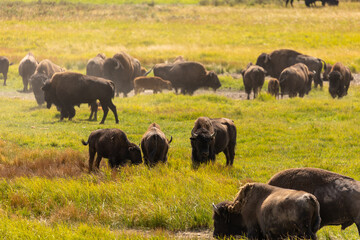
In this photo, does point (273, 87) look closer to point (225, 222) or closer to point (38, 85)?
point (38, 85)

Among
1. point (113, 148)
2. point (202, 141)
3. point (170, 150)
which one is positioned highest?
point (202, 141)

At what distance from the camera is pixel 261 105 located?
1939 centimetres

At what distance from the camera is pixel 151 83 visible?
80.2 feet

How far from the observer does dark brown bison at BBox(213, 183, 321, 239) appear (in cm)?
588

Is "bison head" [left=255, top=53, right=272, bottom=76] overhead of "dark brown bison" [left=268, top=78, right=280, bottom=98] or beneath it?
overhead

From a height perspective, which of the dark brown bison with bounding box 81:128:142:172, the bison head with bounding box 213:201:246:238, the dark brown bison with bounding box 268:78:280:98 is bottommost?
the dark brown bison with bounding box 268:78:280:98

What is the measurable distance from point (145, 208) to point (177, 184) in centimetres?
89

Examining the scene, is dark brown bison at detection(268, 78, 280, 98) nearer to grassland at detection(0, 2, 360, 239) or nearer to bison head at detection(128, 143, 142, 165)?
grassland at detection(0, 2, 360, 239)

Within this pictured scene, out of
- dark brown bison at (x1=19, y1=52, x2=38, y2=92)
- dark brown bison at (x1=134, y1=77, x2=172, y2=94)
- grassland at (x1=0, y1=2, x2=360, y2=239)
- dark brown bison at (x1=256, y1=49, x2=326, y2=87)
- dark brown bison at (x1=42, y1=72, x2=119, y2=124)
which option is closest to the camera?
grassland at (x1=0, y1=2, x2=360, y2=239)

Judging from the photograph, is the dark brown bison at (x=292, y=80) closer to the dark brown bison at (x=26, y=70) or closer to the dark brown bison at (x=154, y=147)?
the dark brown bison at (x=154, y=147)

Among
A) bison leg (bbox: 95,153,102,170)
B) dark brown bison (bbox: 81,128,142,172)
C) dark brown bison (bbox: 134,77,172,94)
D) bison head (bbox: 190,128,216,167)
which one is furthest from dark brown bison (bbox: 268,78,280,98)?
bison leg (bbox: 95,153,102,170)

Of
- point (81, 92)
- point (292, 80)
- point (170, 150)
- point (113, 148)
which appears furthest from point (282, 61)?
point (113, 148)

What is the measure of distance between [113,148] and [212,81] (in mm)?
14355

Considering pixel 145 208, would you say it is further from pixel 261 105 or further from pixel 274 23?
pixel 274 23
